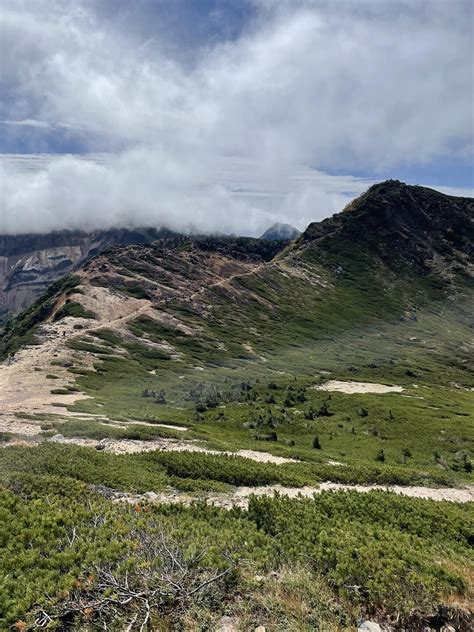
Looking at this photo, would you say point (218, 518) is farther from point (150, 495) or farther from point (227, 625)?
point (227, 625)

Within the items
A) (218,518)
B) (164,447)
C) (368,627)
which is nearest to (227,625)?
(368,627)

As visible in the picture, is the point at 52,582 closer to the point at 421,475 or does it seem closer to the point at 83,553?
the point at 83,553

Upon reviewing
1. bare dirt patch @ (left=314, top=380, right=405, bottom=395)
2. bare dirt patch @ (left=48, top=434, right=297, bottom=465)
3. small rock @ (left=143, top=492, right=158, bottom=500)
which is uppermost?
small rock @ (left=143, top=492, right=158, bottom=500)

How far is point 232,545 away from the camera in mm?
13695

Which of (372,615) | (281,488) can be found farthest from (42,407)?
(372,615)

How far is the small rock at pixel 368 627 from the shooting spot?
9.97 metres

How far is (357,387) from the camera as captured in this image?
406 feet

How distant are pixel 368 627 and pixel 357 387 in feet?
391

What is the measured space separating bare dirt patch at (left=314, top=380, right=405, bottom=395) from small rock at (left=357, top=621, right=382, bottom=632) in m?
107

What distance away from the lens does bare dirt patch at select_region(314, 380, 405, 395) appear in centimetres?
11869

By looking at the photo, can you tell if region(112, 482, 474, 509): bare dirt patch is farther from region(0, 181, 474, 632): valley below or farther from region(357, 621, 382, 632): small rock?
region(357, 621, 382, 632): small rock

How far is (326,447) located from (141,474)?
40789 millimetres

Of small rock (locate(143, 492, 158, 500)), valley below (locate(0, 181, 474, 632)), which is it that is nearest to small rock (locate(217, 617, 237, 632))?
valley below (locate(0, 181, 474, 632))

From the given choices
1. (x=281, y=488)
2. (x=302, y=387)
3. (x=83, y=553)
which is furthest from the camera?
(x=302, y=387)
